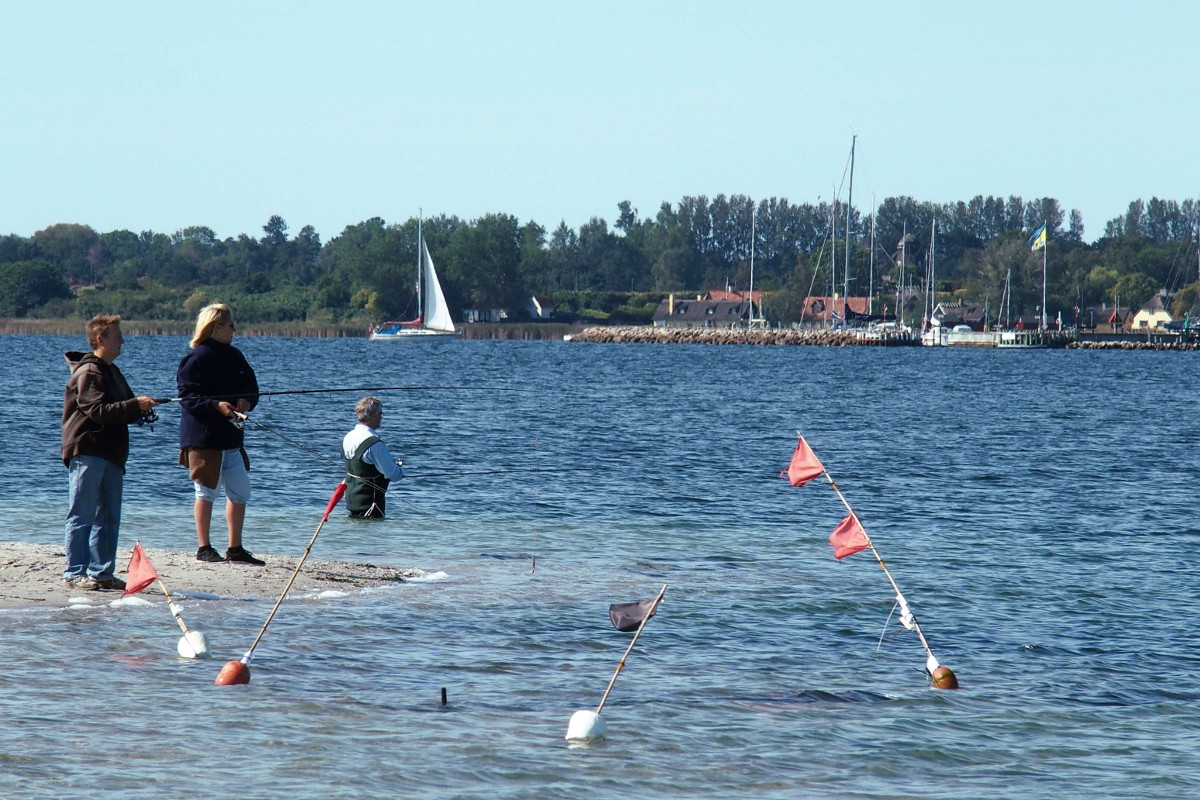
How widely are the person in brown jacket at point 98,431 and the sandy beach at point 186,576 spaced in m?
0.51

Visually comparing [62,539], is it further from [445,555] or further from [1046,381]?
[1046,381]

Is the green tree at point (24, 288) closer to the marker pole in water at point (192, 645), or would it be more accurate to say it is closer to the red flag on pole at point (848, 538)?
the marker pole in water at point (192, 645)

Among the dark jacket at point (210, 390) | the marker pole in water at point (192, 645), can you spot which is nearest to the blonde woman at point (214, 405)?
the dark jacket at point (210, 390)

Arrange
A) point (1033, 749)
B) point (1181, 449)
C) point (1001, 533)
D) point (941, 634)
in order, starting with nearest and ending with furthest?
point (1033, 749), point (941, 634), point (1001, 533), point (1181, 449)

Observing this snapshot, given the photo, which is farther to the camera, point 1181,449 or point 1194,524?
point 1181,449

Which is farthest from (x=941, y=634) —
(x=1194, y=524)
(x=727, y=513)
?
(x=1194, y=524)

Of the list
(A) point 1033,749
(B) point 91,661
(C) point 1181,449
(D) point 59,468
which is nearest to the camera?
(A) point 1033,749

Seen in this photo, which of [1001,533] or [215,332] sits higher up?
[215,332]

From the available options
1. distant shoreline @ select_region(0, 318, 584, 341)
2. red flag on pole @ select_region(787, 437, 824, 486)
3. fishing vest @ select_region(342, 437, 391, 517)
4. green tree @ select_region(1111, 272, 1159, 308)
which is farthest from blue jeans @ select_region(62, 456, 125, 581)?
green tree @ select_region(1111, 272, 1159, 308)

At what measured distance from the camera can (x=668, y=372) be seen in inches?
3152

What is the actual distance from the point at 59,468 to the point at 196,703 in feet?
50.1

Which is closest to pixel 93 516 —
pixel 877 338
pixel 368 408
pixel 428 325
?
pixel 368 408

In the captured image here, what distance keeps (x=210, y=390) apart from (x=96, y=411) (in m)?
1.26

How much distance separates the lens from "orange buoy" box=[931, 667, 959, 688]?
9.40m
